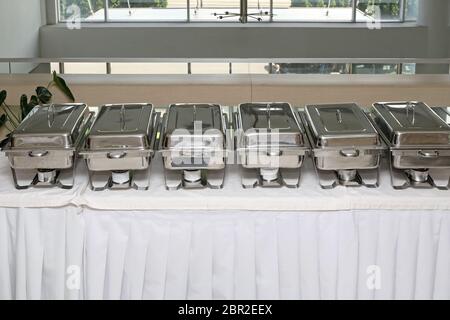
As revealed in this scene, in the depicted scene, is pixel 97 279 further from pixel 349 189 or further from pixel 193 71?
pixel 193 71

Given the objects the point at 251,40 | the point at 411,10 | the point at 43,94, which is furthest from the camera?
the point at 411,10

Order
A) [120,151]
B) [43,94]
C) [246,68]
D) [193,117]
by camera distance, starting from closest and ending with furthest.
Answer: [120,151], [193,117], [43,94], [246,68]

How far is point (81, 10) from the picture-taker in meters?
7.02

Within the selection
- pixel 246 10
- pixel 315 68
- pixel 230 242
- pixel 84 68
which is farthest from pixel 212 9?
pixel 230 242

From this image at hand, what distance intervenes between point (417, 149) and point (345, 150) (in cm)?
12

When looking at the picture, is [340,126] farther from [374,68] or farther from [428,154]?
[374,68]

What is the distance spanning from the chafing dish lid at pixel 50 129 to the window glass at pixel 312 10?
18.9 ft

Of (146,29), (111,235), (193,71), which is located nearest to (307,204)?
(111,235)


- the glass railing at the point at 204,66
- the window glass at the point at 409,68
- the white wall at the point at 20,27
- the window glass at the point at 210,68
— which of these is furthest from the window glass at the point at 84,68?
the white wall at the point at 20,27

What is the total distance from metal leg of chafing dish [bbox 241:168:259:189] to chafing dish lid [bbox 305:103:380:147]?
0.40 ft

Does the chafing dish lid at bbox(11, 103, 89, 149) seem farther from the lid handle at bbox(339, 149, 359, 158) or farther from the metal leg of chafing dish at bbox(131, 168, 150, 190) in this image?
the lid handle at bbox(339, 149, 359, 158)

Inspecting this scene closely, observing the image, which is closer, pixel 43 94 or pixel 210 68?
pixel 43 94

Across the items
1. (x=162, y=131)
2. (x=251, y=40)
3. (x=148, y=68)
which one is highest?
(x=162, y=131)

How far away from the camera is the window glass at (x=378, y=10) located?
6891mm
